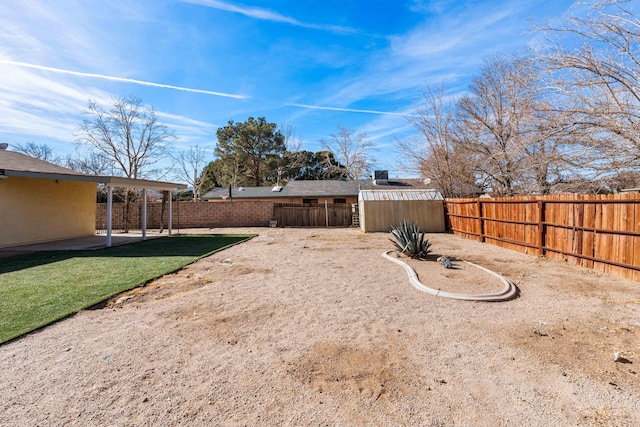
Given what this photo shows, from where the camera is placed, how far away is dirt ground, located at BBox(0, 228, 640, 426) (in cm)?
202

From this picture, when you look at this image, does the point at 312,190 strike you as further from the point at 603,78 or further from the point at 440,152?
the point at 603,78

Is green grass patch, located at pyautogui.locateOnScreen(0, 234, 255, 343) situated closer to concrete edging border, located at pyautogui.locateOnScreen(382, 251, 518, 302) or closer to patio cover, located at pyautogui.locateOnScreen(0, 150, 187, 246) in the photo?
patio cover, located at pyautogui.locateOnScreen(0, 150, 187, 246)

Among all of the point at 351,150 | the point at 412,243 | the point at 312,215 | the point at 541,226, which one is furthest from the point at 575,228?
the point at 351,150

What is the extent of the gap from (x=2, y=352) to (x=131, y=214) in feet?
58.0

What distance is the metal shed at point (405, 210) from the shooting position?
588 inches

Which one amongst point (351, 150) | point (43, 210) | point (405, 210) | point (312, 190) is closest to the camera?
point (43, 210)

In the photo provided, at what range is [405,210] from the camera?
15.1 meters

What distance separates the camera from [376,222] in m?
15.2

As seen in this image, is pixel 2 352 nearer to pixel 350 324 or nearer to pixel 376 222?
pixel 350 324

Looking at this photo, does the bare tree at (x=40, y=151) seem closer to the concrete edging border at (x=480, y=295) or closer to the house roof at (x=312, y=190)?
the house roof at (x=312, y=190)

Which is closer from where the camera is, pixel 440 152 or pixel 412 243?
pixel 412 243

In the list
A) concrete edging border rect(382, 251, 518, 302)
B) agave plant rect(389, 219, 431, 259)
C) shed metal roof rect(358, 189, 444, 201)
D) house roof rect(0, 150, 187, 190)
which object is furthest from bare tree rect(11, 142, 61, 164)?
concrete edging border rect(382, 251, 518, 302)

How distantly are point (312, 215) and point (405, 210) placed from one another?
6.08 meters

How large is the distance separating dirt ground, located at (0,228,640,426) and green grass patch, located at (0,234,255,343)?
1.22 feet
